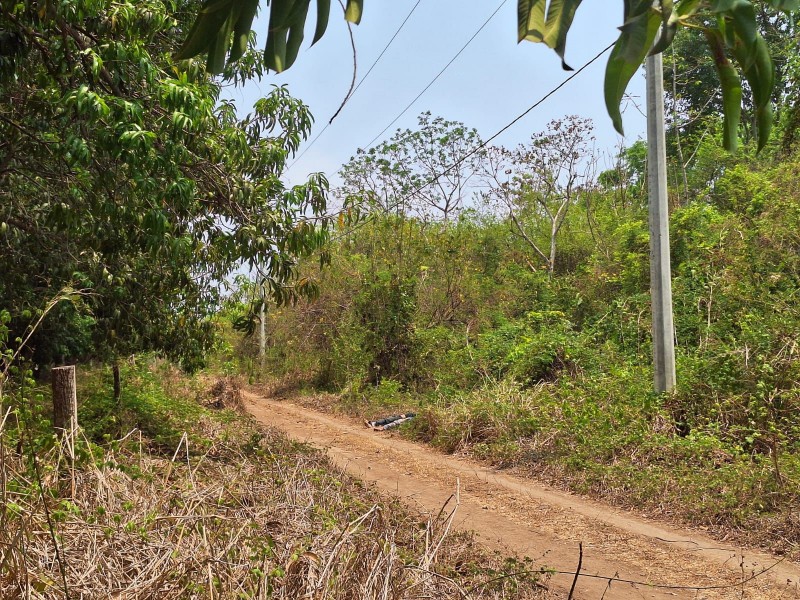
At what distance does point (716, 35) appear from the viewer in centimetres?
102

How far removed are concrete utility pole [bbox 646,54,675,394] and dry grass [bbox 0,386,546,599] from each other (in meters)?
4.47

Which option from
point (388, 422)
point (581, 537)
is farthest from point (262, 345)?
point (581, 537)

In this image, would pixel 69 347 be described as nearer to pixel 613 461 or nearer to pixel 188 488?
pixel 188 488

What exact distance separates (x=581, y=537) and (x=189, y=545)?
399 centimetres

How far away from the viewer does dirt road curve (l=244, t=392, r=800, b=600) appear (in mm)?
4758

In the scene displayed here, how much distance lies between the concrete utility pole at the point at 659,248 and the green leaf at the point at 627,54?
7.73 metres

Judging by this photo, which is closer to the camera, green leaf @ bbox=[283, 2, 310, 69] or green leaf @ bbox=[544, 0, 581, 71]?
green leaf @ bbox=[544, 0, 581, 71]

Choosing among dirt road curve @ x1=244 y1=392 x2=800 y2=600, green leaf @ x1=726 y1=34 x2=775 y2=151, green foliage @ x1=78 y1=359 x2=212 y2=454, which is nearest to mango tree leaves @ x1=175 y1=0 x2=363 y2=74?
green leaf @ x1=726 y1=34 x2=775 y2=151

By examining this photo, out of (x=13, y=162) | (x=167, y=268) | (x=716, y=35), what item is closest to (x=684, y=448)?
(x=167, y=268)

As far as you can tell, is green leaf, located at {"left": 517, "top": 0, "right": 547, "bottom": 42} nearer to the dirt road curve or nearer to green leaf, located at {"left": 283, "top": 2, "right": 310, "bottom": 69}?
green leaf, located at {"left": 283, "top": 2, "right": 310, "bottom": 69}

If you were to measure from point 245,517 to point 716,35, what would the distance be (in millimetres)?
3392

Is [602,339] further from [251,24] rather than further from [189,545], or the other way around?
[251,24]

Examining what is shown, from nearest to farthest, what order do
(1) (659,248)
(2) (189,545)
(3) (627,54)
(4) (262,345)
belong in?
(3) (627,54)
(2) (189,545)
(1) (659,248)
(4) (262,345)

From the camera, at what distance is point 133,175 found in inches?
196
